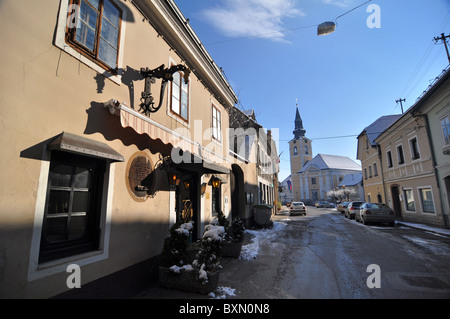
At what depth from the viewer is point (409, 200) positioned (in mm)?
16078

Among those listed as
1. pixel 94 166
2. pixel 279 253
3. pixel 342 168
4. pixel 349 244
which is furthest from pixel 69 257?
pixel 342 168

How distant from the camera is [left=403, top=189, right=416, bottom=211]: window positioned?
15.5 metres

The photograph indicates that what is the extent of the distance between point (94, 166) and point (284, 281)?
14.6 ft

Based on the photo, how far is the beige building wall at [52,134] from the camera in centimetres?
241

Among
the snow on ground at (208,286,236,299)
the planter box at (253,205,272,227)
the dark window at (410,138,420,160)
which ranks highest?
the dark window at (410,138,420,160)

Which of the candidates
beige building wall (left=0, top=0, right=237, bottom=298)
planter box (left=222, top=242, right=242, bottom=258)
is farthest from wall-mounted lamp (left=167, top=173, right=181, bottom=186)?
planter box (left=222, top=242, right=242, bottom=258)

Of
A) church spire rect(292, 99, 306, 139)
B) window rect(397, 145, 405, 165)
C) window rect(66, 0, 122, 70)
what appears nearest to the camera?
window rect(66, 0, 122, 70)

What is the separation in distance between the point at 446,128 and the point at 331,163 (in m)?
59.0

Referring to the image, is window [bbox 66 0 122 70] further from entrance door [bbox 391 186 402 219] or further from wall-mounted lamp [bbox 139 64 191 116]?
entrance door [bbox 391 186 402 219]

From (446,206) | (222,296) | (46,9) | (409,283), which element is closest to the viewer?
(46,9)

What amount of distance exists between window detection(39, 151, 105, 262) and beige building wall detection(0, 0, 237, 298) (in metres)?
0.16

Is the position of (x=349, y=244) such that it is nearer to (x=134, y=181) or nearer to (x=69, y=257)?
(x=134, y=181)
